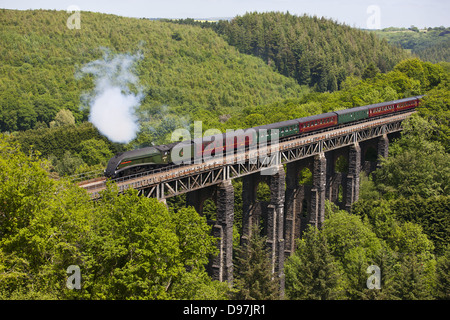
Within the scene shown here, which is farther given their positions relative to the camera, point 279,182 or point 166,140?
point 166,140

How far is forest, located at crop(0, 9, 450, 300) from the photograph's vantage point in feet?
104

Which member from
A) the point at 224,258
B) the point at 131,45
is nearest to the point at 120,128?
the point at 224,258

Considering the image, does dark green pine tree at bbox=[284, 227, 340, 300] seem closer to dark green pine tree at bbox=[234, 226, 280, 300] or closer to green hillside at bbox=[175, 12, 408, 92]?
dark green pine tree at bbox=[234, 226, 280, 300]

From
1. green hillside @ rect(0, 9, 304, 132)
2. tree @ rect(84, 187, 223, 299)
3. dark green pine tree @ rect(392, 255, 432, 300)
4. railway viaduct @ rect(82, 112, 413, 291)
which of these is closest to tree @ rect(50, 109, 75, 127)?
green hillside @ rect(0, 9, 304, 132)

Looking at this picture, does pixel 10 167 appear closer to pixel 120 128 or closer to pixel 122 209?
pixel 122 209

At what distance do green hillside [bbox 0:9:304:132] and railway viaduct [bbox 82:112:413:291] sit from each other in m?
39.8

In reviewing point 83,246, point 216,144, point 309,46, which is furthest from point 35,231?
point 309,46

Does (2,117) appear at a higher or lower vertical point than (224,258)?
higher

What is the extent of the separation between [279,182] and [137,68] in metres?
83.8

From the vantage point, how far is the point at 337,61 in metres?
174

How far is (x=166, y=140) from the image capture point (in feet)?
298

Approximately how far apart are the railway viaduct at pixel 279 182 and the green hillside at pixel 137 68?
3981 cm

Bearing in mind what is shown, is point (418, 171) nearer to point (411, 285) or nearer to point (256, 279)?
point (411, 285)
